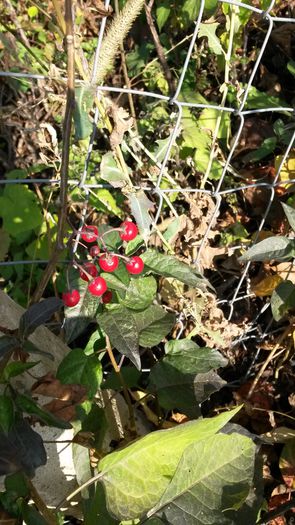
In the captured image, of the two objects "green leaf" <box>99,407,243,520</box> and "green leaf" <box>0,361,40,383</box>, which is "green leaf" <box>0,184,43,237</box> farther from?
"green leaf" <box>99,407,243,520</box>

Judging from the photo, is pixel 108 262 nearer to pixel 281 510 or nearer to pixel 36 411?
pixel 36 411

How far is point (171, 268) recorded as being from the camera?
1236 mm

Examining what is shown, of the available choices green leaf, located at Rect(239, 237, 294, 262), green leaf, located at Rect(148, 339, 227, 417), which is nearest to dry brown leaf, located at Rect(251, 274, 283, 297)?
green leaf, located at Rect(239, 237, 294, 262)

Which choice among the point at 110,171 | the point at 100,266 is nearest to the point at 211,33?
the point at 110,171

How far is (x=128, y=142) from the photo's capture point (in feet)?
5.07

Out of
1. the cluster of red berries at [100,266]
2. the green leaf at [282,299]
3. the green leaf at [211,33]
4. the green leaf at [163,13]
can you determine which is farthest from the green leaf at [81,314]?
the green leaf at [163,13]

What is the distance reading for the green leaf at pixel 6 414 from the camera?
1.00 metres

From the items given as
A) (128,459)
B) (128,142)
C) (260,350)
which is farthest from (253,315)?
(128,459)

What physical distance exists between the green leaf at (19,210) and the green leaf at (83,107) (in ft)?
3.15

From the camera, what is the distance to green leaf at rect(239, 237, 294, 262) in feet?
4.44

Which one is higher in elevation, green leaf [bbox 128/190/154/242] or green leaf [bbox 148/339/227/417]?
green leaf [bbox 128/190/154/242]

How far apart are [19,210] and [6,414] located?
1.06 m

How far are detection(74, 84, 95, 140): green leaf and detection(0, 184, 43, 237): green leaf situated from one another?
0.96m

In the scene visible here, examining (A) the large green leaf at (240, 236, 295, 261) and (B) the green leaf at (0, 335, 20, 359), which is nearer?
(B) the green leaf at (0, 335, 20, 359)
